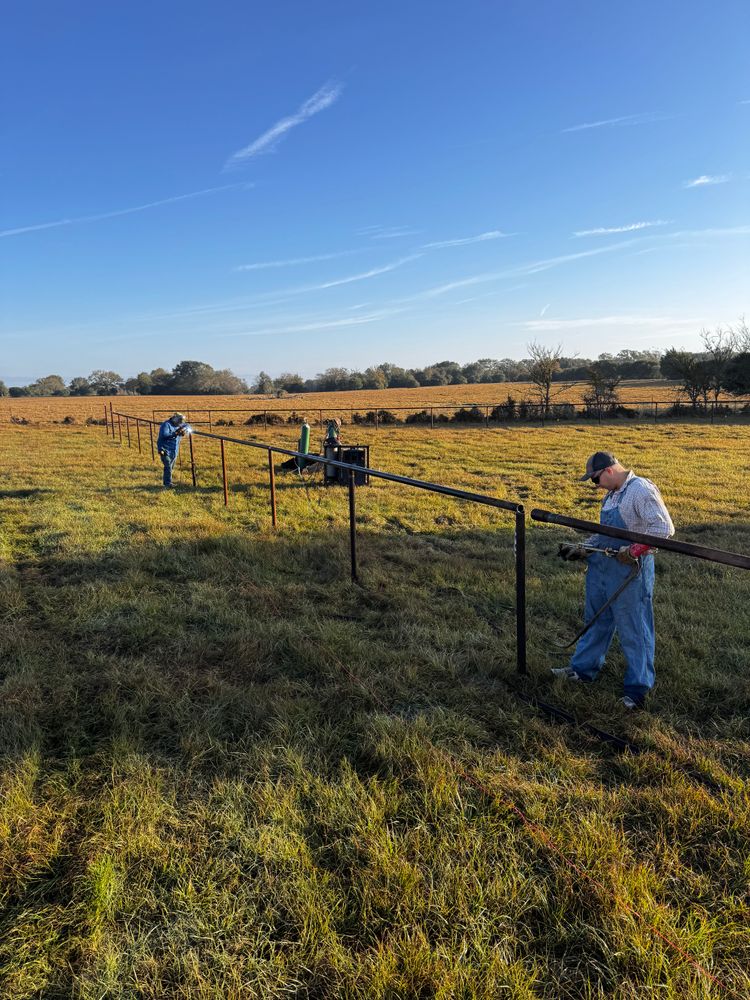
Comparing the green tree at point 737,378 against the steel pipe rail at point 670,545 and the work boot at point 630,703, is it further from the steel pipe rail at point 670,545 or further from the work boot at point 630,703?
the steel pipe rail at point 670,545

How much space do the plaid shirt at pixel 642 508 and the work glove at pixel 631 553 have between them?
10cm

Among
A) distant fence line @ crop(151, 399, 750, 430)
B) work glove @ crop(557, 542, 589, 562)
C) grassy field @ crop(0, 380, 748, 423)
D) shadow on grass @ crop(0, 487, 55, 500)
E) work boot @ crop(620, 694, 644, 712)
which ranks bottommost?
work boot @ crop(620, 694, 644, 712)

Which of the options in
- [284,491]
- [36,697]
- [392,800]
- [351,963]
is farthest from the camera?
[284,491]

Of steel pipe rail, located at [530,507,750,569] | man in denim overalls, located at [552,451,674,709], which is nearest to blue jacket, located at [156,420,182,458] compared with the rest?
steel pipe rail, located at [530,507,750,569]

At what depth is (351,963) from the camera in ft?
6.09

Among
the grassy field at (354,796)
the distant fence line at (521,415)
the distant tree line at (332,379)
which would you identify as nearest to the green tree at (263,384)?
the distant tree line at (332,379)

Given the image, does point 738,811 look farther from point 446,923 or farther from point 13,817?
point 13,817

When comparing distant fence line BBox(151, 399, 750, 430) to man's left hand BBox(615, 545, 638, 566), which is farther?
distant fence line BBox(151, 399, 750, 430)

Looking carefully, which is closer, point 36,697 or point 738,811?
point 738,811

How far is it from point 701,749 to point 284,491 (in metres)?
9.37

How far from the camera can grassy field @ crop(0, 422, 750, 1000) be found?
74.6 inches

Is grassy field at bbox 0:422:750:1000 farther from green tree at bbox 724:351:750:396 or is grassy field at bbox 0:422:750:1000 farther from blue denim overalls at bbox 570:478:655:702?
green tree at bbox 724:351:750:396

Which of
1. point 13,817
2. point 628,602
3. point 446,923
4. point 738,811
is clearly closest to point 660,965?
point 446,923

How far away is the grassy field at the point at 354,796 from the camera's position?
1.89m
